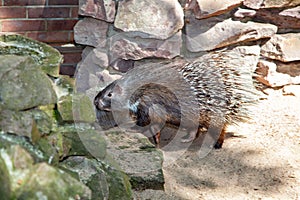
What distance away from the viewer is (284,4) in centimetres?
356

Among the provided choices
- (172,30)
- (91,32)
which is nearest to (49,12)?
(91,32)

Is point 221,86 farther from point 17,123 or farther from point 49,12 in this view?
point 17,123

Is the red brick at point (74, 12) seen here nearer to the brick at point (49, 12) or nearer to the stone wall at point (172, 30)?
the brick at point (49, 12)

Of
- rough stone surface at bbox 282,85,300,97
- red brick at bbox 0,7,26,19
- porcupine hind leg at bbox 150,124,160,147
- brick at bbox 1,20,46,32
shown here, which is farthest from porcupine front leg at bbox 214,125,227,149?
red brick at bbox 0,7,26,19

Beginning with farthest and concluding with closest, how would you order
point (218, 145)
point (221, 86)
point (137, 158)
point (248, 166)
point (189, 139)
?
point (189, 139), point (218, 145), point (221, 86), point (248, 166), point (137, 158)

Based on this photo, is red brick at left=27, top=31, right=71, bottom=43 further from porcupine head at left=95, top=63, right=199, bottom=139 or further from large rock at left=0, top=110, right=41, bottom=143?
large rock at left=0, top=110, right=41, bottom=143

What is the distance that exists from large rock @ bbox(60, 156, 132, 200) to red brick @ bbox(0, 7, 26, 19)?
148 cm

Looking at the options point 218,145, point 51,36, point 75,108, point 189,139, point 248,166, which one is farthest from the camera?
point 51,36

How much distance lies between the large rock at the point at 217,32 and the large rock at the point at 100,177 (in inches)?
57.6

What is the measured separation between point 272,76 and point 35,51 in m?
2.16

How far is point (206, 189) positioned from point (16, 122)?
128cm

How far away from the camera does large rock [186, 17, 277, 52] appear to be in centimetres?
337

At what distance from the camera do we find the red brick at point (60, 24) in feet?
10.8

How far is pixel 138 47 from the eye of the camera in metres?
3.21
